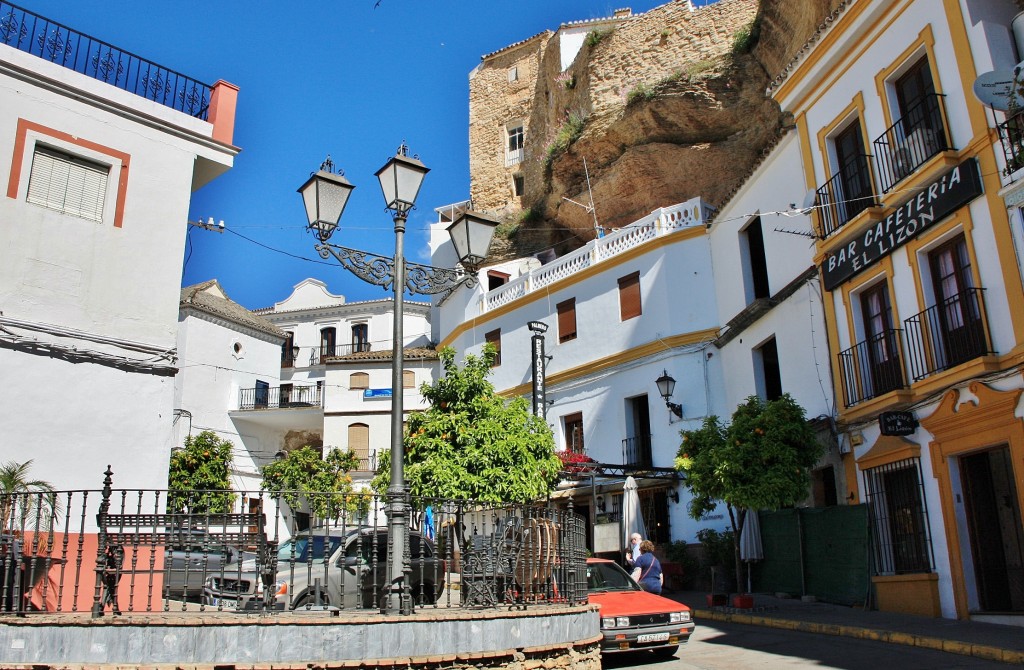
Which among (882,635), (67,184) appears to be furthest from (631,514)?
(67,184)

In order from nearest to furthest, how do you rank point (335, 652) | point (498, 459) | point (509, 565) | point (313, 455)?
point (335, 652) → point (509, 565) → point (498, 459) → point (313, 455)

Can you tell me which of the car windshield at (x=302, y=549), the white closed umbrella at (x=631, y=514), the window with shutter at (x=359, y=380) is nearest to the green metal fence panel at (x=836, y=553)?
the white closed umbrella at (x=631, y=514)

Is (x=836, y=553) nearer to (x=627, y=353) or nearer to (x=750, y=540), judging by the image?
(x=750, y=540)

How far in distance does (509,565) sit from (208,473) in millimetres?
25231

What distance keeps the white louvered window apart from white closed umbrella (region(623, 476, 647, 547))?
13.1 meters

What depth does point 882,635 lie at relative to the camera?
11.0m

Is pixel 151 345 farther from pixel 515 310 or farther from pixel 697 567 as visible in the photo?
pixel 515 310

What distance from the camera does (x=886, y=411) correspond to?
43.9 ft

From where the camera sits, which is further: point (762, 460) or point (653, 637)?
point (762, 460)

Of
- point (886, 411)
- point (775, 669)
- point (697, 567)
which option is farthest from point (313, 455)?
point (775, 669)

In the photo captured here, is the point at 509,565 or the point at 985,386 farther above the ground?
the point at 985,386

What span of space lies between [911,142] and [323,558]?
11.3 meters

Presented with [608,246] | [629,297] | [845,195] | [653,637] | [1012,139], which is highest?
[608,246]

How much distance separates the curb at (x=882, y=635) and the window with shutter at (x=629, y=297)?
11033 millimetres
